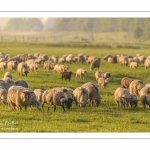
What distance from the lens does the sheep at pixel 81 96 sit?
64.2 feet

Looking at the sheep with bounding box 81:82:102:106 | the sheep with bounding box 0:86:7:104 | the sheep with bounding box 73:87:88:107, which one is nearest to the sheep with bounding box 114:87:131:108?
the sheep with bounding box 81:82:102:106

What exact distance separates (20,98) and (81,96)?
3231 mm

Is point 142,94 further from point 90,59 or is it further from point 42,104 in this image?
point 90,59

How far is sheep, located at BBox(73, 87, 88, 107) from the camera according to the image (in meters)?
19.6

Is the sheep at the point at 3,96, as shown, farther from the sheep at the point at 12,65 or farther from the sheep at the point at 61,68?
the sheep at the point at 61,68

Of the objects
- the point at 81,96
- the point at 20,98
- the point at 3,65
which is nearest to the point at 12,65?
the point at 3,65

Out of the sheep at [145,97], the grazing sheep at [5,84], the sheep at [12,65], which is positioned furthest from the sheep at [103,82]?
the sheep at [12,65]

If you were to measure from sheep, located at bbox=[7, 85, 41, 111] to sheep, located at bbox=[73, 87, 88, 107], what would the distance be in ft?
7.35

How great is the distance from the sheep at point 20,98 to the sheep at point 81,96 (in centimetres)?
224

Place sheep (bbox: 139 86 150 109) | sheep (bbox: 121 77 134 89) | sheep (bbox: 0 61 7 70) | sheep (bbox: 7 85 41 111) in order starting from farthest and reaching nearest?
sheep (bbox: 0 61 7 70)
sheep (bbox: 121 77 134 89)
sheep (bbox: 139 86 150 109)
sheep (bbox: 7 85 41 111)

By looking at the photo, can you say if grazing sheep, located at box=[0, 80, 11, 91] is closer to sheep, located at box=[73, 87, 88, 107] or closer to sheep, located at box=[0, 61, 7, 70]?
sheep, located at box=[73, 87, 88, 107]

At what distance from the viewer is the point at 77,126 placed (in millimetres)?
16172

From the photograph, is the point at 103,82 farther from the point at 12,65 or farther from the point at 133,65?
the point at 133,65
